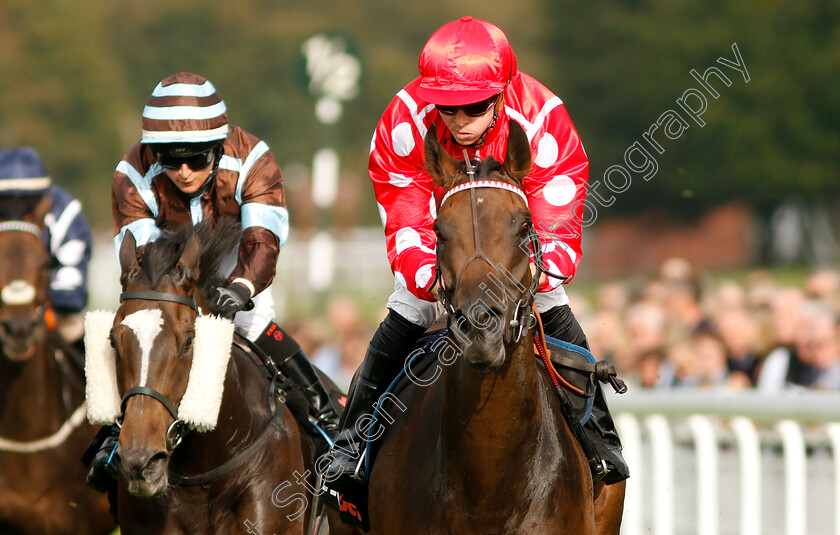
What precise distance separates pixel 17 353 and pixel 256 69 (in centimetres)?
3791

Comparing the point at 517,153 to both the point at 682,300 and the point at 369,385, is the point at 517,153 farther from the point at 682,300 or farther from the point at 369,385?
the point at 682,300

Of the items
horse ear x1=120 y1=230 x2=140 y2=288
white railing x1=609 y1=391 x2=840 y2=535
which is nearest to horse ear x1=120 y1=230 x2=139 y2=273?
horse ear x1=120 y1=230 x2=140 y2=288

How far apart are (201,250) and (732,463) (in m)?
3.54

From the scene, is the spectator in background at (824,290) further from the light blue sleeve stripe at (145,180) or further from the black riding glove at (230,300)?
the light blue sleeve stripe at (145,180)

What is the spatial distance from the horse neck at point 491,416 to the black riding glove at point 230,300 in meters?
1.14

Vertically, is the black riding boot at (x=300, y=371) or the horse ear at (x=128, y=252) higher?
the horse ear at (x=128, y=252)

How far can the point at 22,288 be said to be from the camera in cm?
632

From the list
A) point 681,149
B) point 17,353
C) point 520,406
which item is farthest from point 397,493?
point 681,149

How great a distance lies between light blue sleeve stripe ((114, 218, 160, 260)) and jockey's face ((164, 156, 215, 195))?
0.21 m

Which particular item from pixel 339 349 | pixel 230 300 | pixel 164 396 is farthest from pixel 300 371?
pixel 339 349

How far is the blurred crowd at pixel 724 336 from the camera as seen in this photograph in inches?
294

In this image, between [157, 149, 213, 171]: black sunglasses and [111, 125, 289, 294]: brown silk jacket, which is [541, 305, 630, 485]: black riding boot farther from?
[157, 149, 213, 171]: black sunglasses

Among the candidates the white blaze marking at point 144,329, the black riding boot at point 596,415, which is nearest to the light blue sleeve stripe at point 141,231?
the white blaze marking at point 144,329

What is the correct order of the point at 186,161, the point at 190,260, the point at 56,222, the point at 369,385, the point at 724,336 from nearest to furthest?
the point at 190,260 < the point at 369,385 < the point at 186,161 < the point at 56,222 < the point at 724,336
